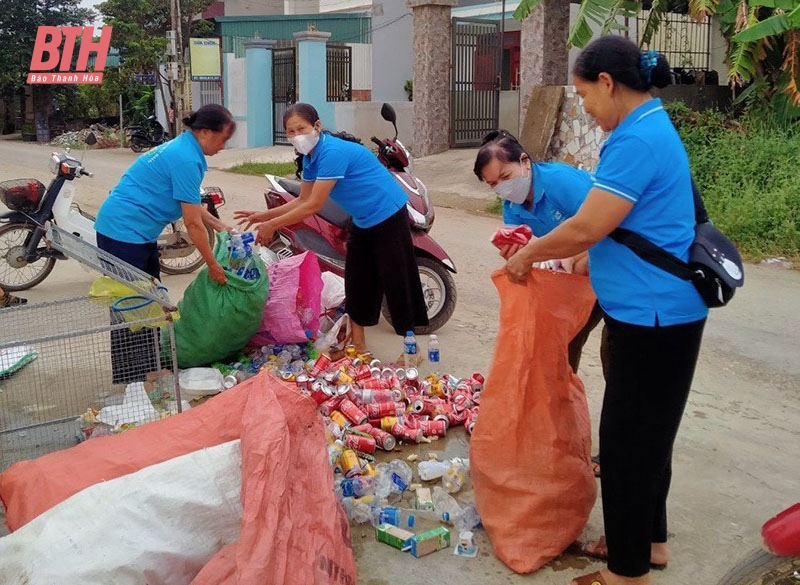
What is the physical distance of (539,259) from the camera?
111 inches

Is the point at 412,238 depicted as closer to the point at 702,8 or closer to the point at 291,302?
the point at 291,302

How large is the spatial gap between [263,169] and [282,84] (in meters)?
5.30

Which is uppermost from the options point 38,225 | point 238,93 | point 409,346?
point 238,93

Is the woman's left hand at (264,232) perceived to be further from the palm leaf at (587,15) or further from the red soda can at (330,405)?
the palm leaf at (587,15)

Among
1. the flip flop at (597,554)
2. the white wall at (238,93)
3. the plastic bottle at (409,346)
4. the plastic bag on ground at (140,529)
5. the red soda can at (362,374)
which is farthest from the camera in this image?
the white wall at (238,93)

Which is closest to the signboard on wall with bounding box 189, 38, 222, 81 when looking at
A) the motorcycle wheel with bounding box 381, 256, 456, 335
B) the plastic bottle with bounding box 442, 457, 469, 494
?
the motorcycle wheel with bounding box 381, 256, 456, 335

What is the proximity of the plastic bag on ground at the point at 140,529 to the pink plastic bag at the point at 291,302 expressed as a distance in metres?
2.49

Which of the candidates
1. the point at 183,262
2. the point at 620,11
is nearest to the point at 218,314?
the point at 183,262

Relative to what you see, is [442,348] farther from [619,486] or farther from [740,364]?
[619,486]

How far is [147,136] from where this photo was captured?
907 inches

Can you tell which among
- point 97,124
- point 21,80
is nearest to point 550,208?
point 97,124

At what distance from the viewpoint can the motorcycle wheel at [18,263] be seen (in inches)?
284

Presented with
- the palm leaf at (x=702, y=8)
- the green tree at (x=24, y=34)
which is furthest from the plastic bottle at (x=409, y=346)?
the green tree at (x=24, y=34)

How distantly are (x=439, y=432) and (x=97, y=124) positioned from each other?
2739 cm
